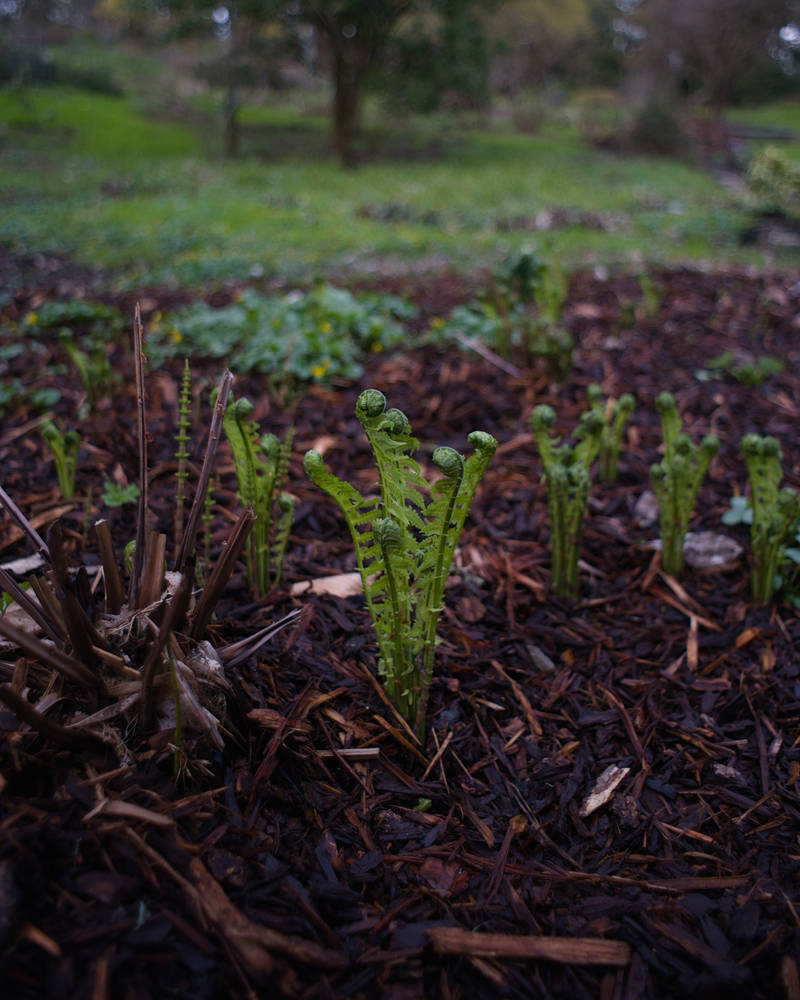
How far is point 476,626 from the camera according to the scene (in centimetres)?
190

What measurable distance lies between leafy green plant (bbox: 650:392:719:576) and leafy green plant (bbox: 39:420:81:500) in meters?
1.77

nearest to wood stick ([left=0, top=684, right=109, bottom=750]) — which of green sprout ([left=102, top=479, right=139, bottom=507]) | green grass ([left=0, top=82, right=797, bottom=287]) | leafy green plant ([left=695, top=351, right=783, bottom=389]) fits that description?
green sprout ([left=102, top=479, right=139, bottom=507])

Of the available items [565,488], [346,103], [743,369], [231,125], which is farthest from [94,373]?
[346,103]

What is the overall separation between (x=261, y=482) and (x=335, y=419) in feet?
4.13

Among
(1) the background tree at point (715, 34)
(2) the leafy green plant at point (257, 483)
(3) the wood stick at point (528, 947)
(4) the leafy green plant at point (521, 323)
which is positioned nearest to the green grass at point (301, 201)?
(4) the leafy green plant at point (521, 323)

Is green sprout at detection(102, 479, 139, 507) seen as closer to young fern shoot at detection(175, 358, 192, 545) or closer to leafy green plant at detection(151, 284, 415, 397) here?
young fern shoot at detection(175, 358, 192, 545)

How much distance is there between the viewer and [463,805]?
1403 mm

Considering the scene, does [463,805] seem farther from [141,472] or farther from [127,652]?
[141,472]

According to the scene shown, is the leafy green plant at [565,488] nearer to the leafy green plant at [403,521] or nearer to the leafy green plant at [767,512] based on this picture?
the leafy green plant at [767,512]

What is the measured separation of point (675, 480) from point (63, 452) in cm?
186

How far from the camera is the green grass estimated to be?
606 centimetres

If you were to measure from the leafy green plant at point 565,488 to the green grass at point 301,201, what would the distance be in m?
2.11

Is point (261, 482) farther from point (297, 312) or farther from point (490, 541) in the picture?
point (297, 312)

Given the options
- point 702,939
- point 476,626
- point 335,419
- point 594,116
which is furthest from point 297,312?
point 594,116
